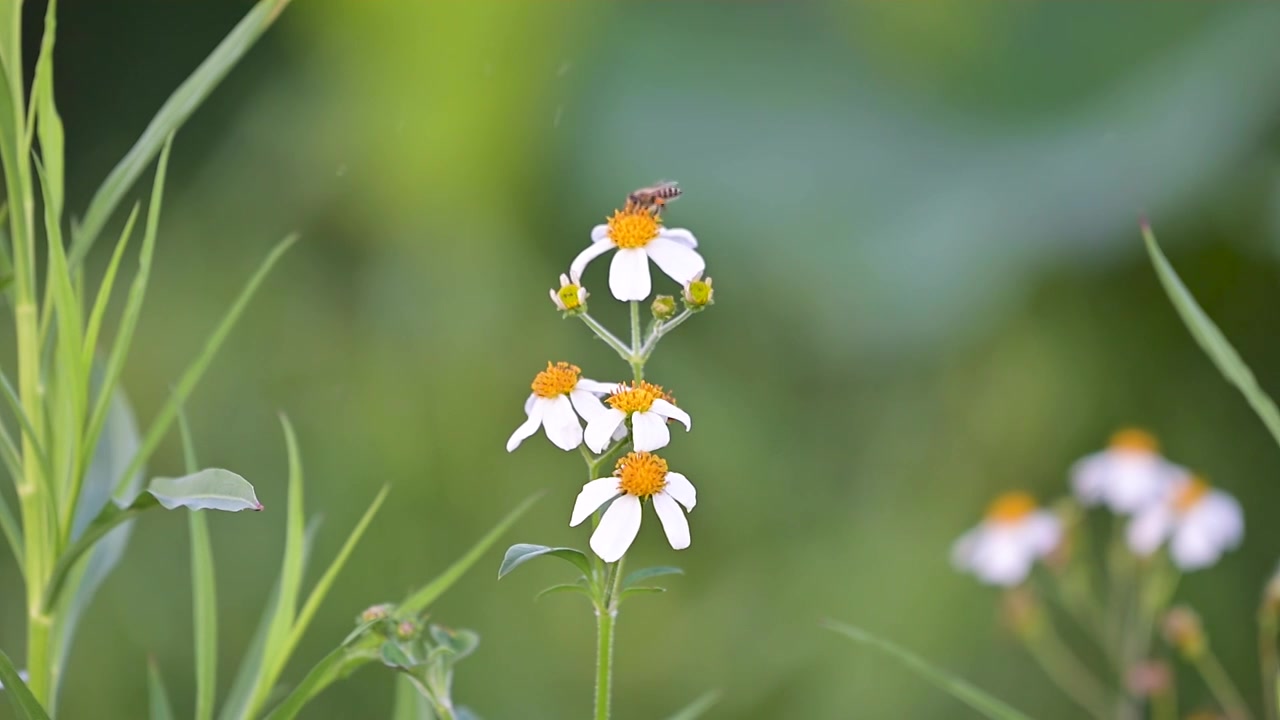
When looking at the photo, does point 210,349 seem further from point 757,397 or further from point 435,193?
point 435,193

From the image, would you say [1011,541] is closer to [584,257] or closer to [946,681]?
[946,681]

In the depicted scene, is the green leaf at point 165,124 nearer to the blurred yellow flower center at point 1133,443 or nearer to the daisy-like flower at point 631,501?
the daisy-like flower at point 631,501

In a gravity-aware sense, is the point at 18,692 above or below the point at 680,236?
below

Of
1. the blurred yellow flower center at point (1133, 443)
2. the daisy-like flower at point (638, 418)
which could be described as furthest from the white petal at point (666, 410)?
the blurred yellow flower center at point (1133, 443)

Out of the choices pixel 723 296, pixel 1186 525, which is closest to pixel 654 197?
pixel 1186 525

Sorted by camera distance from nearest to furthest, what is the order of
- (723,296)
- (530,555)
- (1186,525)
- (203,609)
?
(530,555), (203,609), (1186,525), (723,296)

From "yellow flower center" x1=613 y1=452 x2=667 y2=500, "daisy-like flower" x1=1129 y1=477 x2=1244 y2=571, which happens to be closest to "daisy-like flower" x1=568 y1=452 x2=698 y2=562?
→ "yellow flower center" x1=613 y1=452 x2=667 y2=500
